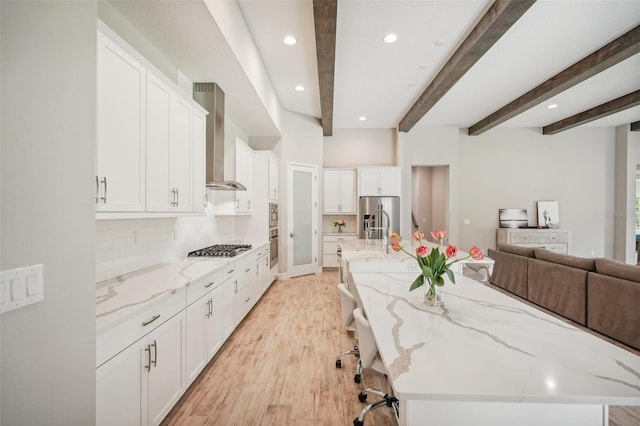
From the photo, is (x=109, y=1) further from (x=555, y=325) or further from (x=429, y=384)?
(x=555, y=325)

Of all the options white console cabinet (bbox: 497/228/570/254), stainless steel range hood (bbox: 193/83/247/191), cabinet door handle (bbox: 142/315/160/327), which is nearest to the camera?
cabinet door handle (bbox: 142/315/160/327)

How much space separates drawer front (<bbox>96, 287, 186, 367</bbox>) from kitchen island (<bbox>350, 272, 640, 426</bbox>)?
1.16 metres

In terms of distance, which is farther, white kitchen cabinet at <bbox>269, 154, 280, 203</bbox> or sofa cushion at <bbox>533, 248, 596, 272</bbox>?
white kitchen cabinet at <bbox>269, 154, 280, 203</bbox>


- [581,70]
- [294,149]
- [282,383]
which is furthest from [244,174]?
[581,70]

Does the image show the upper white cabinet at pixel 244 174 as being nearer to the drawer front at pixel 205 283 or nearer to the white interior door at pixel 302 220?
the white interior door at pixel 302 220

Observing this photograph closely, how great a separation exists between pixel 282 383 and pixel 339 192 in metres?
4.73

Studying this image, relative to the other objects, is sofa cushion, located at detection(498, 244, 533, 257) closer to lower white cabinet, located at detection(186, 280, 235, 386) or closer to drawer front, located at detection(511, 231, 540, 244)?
drawer front, located at detection(511, 231, 540, 244)

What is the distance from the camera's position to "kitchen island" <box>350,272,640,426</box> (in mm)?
836

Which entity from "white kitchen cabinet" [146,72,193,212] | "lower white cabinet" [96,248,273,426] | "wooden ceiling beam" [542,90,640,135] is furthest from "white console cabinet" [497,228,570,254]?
"white kitchen cabinet" [146,72,193,212]

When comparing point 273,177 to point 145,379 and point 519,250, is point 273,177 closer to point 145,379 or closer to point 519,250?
point 145,379

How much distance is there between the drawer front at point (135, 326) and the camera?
1205mm

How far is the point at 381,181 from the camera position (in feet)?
20.9

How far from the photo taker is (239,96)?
11.8 ft

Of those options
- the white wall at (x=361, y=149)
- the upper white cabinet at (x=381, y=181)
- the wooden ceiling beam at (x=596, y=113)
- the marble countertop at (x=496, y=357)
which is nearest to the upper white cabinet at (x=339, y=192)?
the upper white cabinet at (x=381, y=181)
